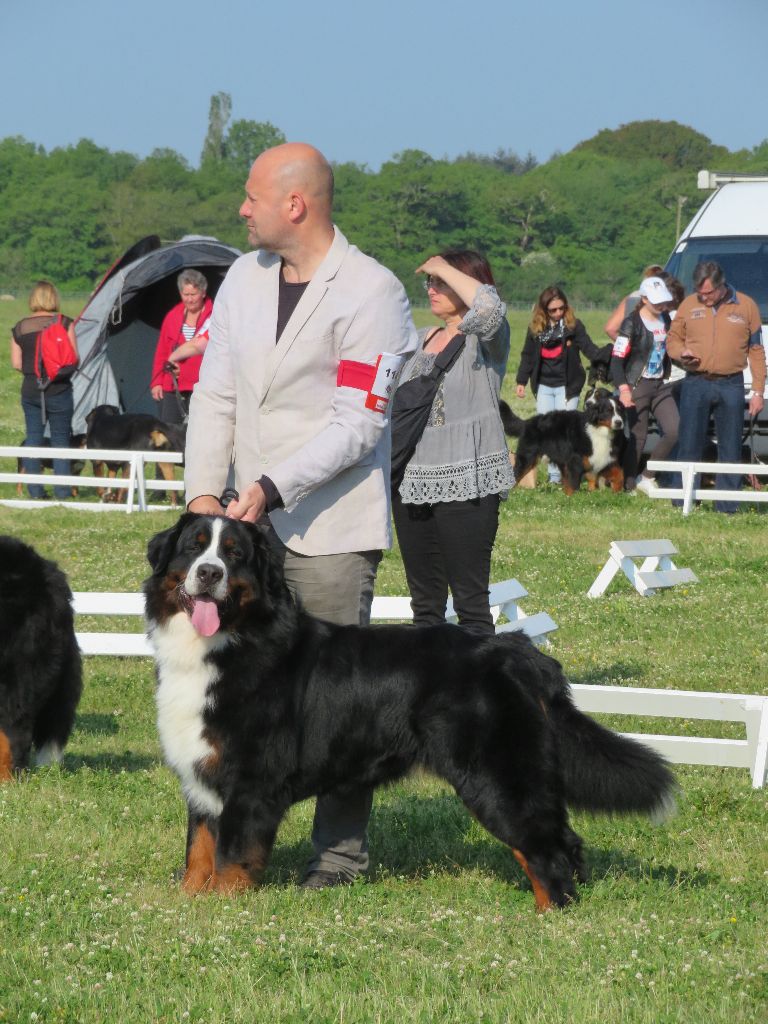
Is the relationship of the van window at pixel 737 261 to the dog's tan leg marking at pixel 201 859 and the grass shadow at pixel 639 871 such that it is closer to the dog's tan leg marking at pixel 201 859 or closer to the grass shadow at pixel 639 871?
the grass shadow at pixel 639 871

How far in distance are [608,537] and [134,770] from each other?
7.88 m

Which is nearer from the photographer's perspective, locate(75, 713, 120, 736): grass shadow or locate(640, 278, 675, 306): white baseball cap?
locate(75, 713, 120, 736): grass shadow

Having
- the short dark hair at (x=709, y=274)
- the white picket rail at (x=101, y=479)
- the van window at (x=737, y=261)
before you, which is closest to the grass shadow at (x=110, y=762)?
the white picket rail at (x=101, y=479)

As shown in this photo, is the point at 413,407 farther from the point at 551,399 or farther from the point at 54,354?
the point at 551,399

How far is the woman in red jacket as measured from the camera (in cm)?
1493

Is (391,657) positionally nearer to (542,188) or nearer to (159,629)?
(159,629)

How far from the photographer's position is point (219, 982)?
3760mm

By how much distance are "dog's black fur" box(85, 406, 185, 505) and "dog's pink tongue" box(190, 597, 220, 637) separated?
12.2 m

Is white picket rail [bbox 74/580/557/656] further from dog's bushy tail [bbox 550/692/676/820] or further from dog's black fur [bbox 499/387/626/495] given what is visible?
dog's black fur [bbox 499/387/626/495]

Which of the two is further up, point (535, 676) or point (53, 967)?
point (535, 676)

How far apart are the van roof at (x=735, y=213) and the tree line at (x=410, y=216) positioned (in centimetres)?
4436

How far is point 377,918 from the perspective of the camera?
14.6 ft

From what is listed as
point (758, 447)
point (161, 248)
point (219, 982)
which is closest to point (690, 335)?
point (758, 447)

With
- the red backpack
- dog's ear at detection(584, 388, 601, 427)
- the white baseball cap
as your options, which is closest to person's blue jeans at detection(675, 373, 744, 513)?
the white baseball cap
